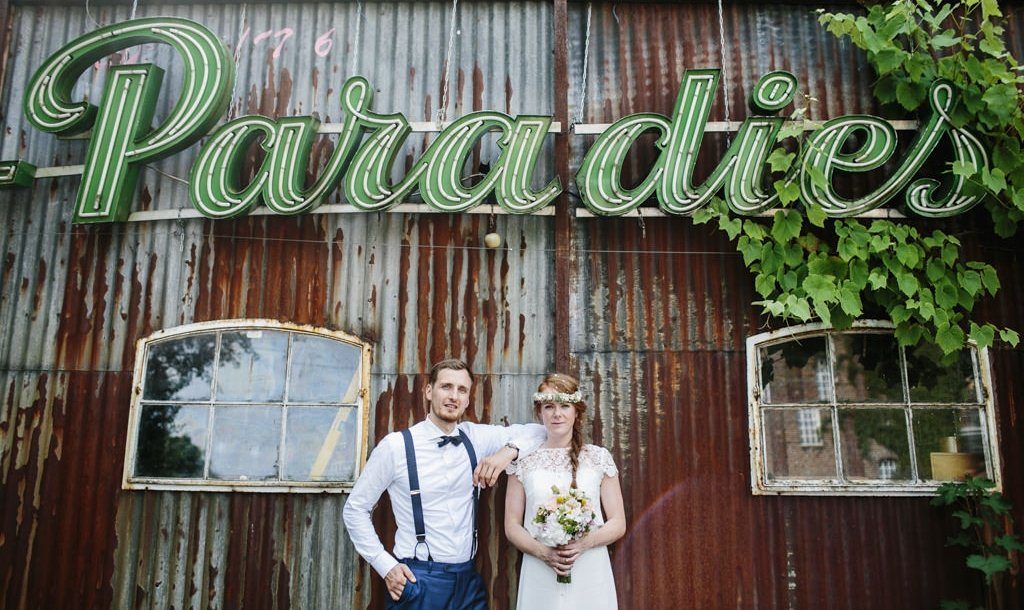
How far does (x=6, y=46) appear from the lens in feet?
18.1

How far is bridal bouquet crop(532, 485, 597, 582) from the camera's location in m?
3.61

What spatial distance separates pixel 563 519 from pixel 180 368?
3290mm

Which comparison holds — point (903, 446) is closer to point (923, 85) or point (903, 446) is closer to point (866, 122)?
point (866, 122)

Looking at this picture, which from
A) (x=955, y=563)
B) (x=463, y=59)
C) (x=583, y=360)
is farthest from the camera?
(x=463, y=59)

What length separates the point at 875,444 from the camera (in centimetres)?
486

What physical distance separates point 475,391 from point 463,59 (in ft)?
9.20

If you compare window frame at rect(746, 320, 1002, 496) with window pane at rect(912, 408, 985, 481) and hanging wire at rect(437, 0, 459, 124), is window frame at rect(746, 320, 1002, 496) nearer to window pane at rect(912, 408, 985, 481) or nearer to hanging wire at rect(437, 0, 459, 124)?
window pane at rect(912, 408, 985, 481)

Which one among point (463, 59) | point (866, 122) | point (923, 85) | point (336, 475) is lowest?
point (336, 475)

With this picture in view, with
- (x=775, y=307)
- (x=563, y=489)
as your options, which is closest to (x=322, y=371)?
(x=563, y=489)

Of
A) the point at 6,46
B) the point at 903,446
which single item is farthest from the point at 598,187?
the point at 6,46

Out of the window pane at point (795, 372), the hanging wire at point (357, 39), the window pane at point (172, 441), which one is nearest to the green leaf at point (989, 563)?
the window pane at point (795, 372)

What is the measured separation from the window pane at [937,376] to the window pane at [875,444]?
254mm

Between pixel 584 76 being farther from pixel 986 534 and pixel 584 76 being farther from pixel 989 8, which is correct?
pixel 986 534

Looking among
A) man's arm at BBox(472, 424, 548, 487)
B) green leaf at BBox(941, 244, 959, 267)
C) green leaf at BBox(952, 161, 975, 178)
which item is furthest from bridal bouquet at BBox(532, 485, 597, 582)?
green leaf at BBox(952, 161, 975, 178)
